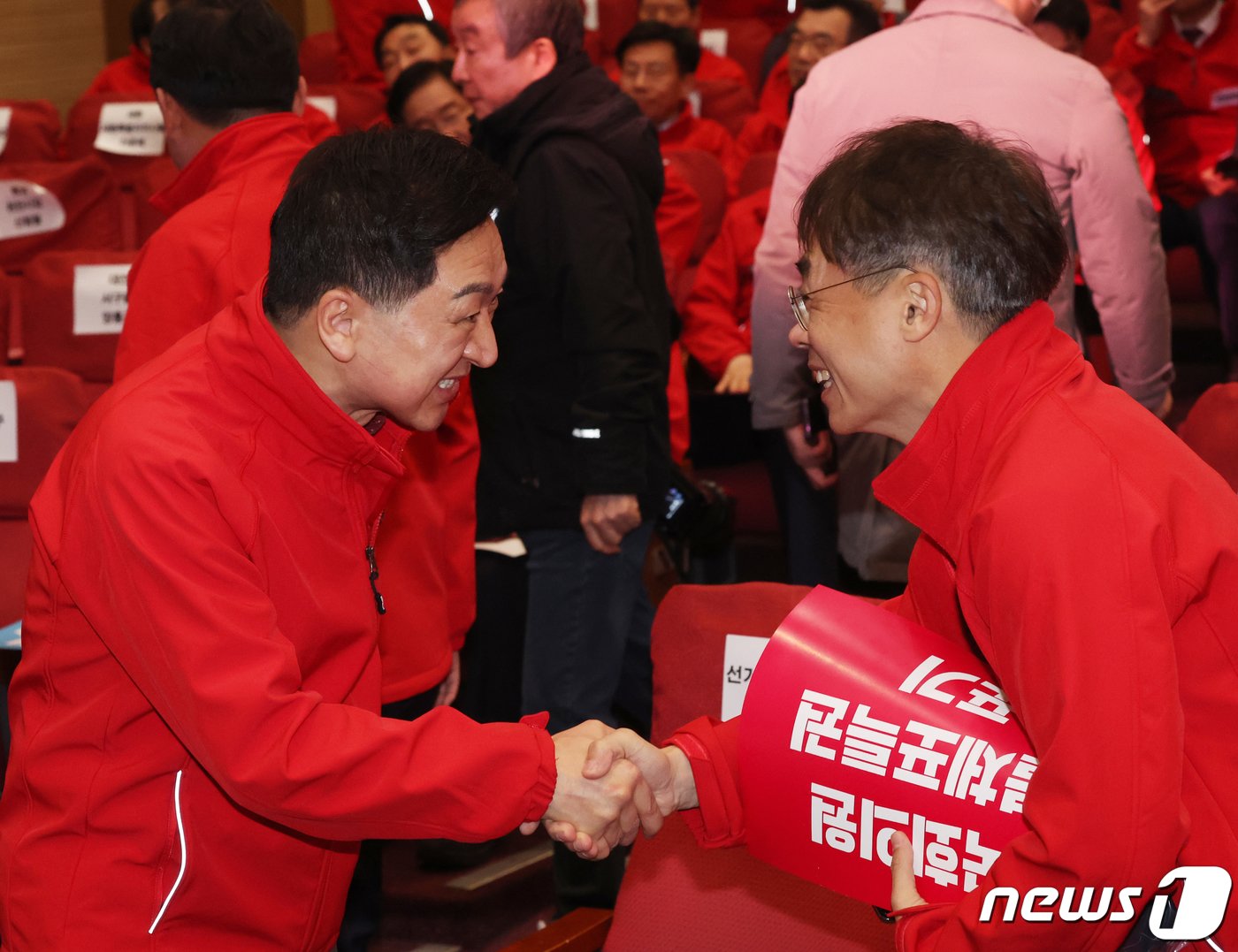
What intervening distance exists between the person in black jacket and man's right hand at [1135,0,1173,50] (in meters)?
3.28

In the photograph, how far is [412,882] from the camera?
9.86 feet

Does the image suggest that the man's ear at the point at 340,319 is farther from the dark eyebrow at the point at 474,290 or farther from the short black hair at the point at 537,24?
the short black hair at the point at 537,24

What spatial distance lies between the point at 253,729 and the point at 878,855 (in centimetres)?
63

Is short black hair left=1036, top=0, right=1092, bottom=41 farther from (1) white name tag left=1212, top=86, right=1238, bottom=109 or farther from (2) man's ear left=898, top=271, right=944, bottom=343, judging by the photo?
(2) man's ear left=898, top=271, right=944, bottom=343

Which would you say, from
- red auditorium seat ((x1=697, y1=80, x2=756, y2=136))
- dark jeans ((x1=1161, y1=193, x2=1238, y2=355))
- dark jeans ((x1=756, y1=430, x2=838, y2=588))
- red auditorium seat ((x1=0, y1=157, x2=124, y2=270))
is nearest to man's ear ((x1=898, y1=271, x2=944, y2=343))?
dark jeans ((x1=756, y1=430, x2=838, y2=588))

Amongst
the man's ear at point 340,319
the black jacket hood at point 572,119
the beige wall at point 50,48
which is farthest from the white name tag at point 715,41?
the man's ear at point 340,319

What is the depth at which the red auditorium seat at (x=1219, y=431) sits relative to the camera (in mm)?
2098

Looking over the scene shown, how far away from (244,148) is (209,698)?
1286 millimetres

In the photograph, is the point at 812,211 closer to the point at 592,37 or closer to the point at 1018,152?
the point at 1018,152

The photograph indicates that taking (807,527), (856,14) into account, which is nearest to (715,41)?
(856,14)

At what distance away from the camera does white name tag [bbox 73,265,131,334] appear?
3.62 metres

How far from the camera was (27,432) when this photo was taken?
2.99 metres

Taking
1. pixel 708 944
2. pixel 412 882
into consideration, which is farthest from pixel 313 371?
pixel 412 882

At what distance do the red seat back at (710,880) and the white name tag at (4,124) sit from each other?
391 cm
